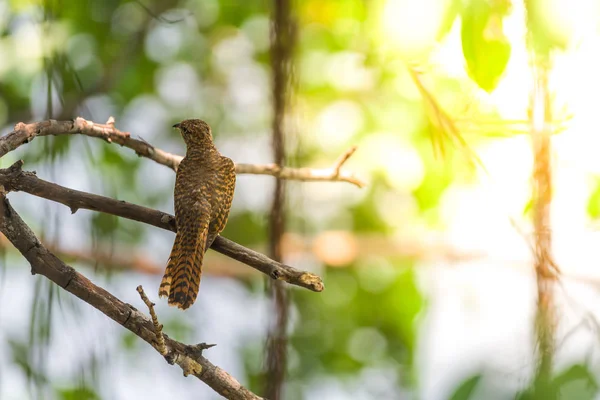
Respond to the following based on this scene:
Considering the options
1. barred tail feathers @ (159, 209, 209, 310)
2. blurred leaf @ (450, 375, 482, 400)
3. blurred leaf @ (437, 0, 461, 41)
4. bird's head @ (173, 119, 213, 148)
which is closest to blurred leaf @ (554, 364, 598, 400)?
blurred leaf @ (450, 375, 482, 400)

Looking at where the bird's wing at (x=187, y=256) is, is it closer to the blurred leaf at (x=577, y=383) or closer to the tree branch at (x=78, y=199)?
the tree branch at (x=78, y=199)

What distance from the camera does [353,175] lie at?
232 cm

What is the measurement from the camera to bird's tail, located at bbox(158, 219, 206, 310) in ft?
4.61

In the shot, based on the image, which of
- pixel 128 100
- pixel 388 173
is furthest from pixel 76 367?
pixel 128 100

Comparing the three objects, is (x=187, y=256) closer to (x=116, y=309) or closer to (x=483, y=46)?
(x=116, y=309)

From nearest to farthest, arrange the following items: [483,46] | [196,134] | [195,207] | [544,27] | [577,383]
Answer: [577,383] < [544,27] < [483,46] < [195,207] < [196,134]

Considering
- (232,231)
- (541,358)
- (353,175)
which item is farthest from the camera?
(232,231)

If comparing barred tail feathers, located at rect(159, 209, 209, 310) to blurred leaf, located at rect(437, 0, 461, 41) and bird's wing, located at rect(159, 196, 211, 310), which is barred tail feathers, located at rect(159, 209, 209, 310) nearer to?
bird's wing, located at rect(159, 196, 211, 310)

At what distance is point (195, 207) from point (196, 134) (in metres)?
0.21

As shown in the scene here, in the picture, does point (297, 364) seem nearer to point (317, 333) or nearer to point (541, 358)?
point (317, 333)

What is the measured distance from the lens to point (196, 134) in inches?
69.6

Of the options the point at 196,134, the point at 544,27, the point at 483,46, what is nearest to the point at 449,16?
the point at 483,46

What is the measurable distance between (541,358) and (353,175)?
1.28 m

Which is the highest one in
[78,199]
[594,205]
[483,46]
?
[483,46]
